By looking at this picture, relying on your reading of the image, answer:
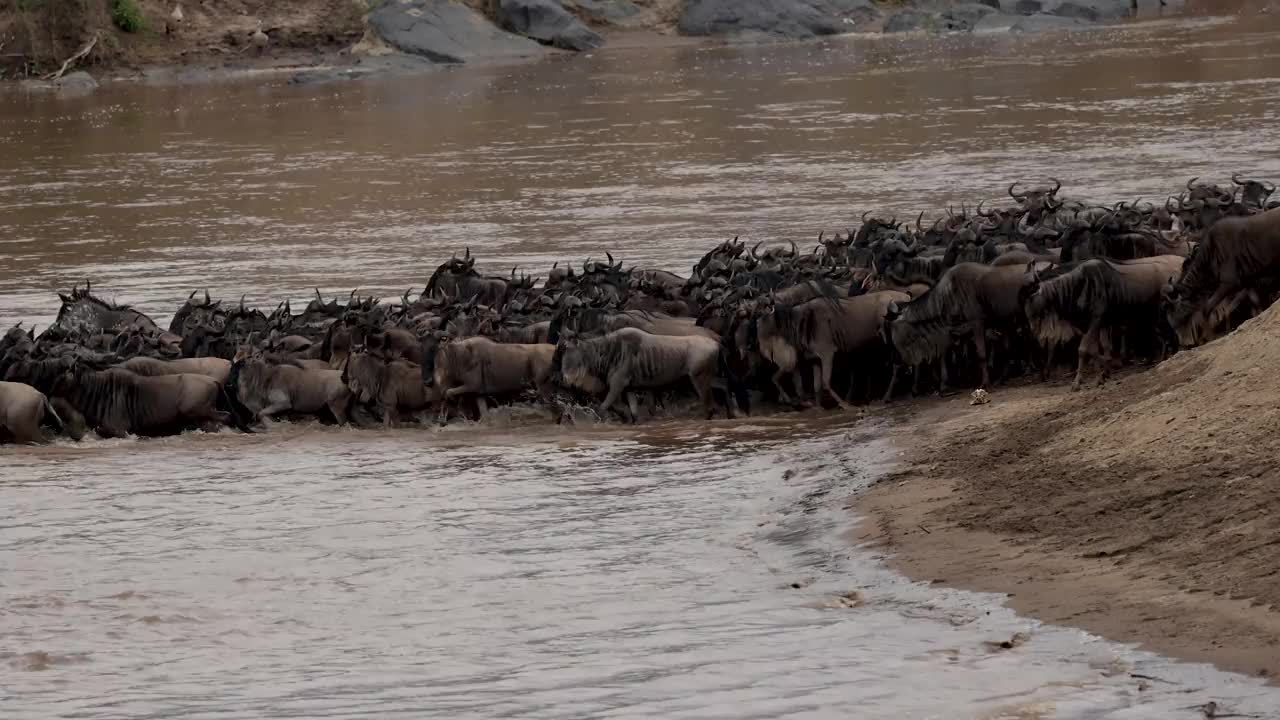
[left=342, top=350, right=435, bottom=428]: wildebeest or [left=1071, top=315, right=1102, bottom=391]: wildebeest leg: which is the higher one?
[left=1071, top=315, right=1102, bottom=391]: wildebeest leg

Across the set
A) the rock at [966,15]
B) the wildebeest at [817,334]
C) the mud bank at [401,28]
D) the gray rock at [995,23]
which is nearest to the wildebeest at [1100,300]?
the wildebeest at [817,334]

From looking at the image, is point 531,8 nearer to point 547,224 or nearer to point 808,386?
point 547,224

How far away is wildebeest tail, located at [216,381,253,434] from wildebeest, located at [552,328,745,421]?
7.63 ft

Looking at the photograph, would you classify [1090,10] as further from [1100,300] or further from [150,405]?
[150,405]

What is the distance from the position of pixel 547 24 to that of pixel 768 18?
5.92 m

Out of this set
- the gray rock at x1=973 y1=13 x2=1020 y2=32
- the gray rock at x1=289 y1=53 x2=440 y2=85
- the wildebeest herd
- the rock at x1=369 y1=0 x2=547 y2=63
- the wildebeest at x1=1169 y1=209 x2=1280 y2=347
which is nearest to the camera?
the wildebeest at x1=1169 y1=209 x2=1280 y2=347

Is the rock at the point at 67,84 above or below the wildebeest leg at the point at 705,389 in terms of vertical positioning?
above

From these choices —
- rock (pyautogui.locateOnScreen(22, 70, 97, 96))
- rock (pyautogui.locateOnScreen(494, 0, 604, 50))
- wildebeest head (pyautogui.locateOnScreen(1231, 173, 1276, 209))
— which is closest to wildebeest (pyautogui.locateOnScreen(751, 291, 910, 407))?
wildebeest head (pyautogui.locateOnScreen(1231, 173, 1276, 209))

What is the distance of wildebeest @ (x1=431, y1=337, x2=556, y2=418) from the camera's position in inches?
504

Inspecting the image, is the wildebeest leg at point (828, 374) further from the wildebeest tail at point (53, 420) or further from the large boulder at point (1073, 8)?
the large boulder at point (1073, 8)

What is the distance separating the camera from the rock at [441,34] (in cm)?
4659

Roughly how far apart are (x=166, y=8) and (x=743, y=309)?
3835cm

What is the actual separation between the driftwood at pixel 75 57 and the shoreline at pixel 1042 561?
38653mm

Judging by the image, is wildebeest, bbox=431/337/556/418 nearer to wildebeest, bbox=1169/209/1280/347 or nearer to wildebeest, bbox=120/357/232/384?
wildebeest, bbox=120/357/232/384
